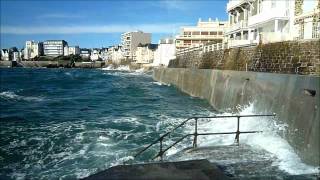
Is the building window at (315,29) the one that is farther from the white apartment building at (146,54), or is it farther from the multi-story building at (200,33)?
the white apartment building at (146,54)

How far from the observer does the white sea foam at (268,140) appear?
9828mm

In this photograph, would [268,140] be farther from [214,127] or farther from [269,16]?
[269,16]

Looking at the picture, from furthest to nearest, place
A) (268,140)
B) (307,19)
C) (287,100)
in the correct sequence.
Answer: (307,19), (287,100), (268,140)

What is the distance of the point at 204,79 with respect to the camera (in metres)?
29.9

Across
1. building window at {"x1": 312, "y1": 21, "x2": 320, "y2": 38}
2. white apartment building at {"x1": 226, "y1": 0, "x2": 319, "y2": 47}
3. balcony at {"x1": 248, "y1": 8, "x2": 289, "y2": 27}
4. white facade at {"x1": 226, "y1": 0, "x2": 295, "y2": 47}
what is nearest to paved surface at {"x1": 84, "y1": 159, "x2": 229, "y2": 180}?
building window at {"x1": 312, "y1": 21, "x2": 320, "y2": 38}

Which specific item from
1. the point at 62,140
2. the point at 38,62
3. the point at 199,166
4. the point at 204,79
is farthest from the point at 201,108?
the point at 38,62

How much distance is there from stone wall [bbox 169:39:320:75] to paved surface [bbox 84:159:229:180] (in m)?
9.63

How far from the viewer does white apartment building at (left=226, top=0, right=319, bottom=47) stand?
76.5ft

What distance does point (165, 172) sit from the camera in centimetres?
795

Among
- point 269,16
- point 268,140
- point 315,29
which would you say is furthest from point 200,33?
point 268,140

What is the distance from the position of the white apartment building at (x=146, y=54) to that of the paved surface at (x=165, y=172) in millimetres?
153096

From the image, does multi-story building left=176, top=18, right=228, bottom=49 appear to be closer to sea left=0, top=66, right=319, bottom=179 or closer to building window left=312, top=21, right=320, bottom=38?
sea left=0, top=66, right=319, bottom=179

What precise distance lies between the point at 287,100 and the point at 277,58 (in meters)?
8.32

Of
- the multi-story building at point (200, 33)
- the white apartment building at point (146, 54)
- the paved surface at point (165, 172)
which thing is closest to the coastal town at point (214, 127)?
the paved surface at point (165, 172)
